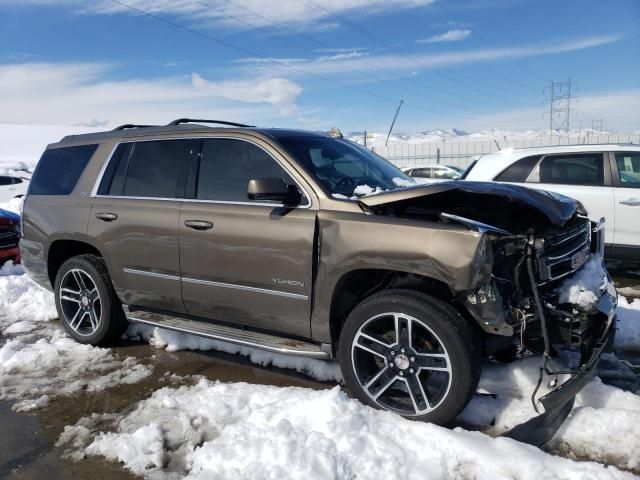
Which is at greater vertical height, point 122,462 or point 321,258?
point 321,258

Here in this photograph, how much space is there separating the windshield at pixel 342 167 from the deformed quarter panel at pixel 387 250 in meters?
0.33

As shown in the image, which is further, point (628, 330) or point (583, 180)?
point (583, 180)

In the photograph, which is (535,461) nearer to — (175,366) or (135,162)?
(175,366)

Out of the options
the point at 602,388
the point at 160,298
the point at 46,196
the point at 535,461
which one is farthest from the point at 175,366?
the point at 602,388

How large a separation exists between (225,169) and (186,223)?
51cm

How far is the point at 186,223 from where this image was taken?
13.1ft

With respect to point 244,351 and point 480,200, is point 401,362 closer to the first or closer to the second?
point 480,200

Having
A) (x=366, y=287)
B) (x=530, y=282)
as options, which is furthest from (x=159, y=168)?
(x=530, y=282)

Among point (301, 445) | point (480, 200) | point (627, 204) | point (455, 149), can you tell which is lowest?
point (301, 445)

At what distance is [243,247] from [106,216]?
155 cm

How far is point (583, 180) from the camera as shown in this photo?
22.4 ft

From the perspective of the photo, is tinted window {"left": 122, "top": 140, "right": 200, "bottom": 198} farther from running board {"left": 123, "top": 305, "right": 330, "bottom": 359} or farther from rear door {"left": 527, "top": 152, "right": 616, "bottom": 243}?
rear door {"left": 527, "top": 152, "right": 616, "bottom": 243}

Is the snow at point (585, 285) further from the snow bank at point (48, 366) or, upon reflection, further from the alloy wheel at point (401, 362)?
the snow bank at point (48, 366)

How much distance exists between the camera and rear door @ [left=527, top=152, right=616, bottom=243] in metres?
6.66
